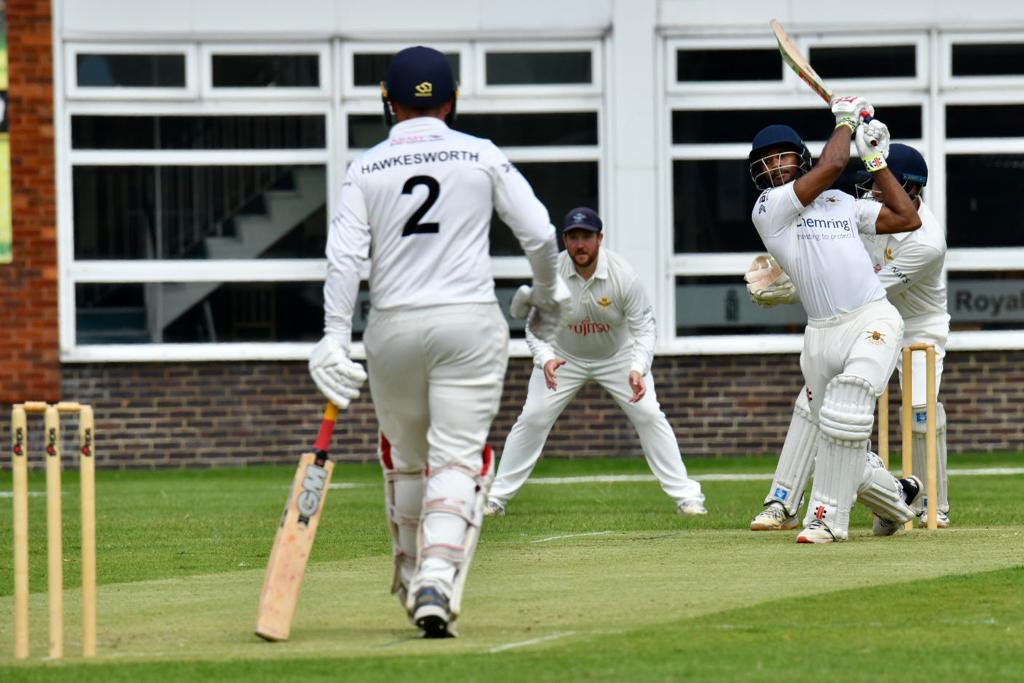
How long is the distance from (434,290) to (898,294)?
15.2ft

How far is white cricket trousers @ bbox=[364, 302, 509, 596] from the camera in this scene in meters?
6.59

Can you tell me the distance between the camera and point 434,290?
664 cm

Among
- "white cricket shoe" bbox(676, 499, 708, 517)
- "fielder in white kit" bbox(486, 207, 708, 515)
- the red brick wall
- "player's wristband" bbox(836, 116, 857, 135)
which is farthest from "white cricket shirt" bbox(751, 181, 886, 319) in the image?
the red brick wall

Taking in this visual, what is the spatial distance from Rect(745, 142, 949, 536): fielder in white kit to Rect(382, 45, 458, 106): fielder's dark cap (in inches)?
143

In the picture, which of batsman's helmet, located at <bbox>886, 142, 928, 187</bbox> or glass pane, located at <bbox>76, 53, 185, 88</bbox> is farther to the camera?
glass pane, located at <bbox>76, 53, 185, 88</bbox>

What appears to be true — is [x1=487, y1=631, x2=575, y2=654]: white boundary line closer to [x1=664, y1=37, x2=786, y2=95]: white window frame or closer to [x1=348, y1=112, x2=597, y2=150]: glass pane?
[x1=348, y1=112, x2=597, y2=150]: glass pane

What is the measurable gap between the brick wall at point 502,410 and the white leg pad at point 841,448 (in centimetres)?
787

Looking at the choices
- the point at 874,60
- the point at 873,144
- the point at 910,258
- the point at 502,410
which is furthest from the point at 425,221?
the point at 874,60

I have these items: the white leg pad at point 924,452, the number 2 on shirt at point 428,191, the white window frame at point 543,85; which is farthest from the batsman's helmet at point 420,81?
the white window frame at point 543,85

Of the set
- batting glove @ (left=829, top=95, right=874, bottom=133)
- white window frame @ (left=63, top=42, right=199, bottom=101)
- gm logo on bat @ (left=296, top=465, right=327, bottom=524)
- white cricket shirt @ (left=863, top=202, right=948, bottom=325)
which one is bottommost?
gm logo on bat @ (left=296, top=465, right=327, bottom=524)

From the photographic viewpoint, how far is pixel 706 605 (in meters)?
7.12

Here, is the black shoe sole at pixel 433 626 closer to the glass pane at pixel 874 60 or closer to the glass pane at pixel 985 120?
the glass pane at pixel 874 60

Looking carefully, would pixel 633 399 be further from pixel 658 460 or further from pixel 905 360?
pixel 905 360

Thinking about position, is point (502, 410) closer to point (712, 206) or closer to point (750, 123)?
point (712, 206)
